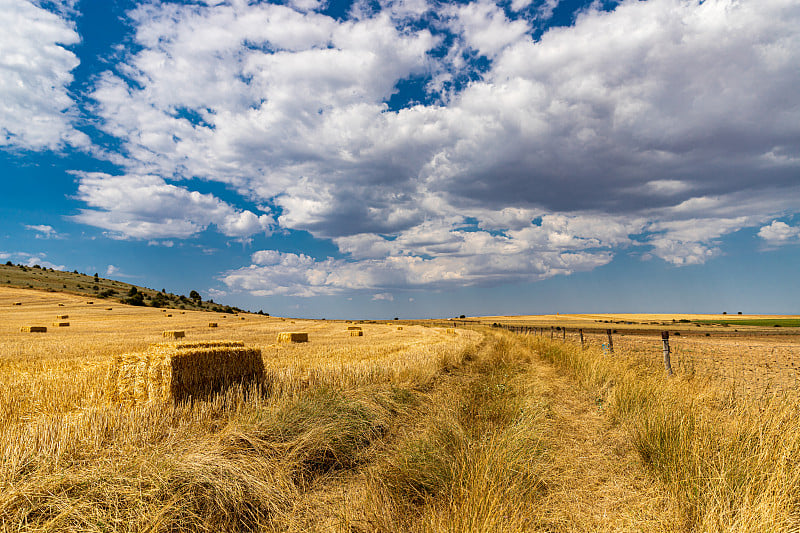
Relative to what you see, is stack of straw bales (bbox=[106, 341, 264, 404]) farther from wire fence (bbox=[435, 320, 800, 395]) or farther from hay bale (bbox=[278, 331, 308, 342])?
hay bale (bbox=[278, 331, 308, 342])

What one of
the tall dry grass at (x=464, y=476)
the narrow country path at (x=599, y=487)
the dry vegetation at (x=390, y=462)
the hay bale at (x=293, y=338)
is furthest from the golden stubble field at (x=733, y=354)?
the hay bale at (x=293, y=338)

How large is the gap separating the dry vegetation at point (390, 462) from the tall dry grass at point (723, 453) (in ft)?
0.10

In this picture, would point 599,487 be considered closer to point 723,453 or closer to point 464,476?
point 723,453

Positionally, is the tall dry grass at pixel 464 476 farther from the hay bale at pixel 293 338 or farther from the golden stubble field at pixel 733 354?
the hay bale at pixel 293 338

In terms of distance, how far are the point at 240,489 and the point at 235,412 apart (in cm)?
323

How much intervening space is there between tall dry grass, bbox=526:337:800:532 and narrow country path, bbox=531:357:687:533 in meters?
0.23

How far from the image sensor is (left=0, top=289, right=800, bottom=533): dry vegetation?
434 centimetres

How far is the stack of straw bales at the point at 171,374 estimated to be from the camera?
28.9 ft

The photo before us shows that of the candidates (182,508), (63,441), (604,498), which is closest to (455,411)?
(604,498)

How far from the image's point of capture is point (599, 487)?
5.63 metres

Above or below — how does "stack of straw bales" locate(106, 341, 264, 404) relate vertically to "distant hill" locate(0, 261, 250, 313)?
below

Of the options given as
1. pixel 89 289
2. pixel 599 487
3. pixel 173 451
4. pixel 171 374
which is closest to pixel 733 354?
pixel 599 487

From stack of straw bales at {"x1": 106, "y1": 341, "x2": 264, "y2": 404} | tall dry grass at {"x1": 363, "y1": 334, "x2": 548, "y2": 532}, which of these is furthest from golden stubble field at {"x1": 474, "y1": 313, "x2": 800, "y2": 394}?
stack of straw bales at {"x1": 106, "y1": 341, "x2": 264, "y2": 404}

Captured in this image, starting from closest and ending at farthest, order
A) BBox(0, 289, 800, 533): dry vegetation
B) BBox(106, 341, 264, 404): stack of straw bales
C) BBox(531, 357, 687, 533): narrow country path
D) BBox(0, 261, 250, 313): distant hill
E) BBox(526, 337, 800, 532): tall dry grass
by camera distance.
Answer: BBox(526, 337, 800, 532): tall dry grass < BBox(0, 289, 800, 533): dry vegetation < BBox(531, 357, 687, 533): narrow country path < BBox(106, 341, 264, 404): stack of straw bales < BBox(0, 261, 250, 313): distant hill
